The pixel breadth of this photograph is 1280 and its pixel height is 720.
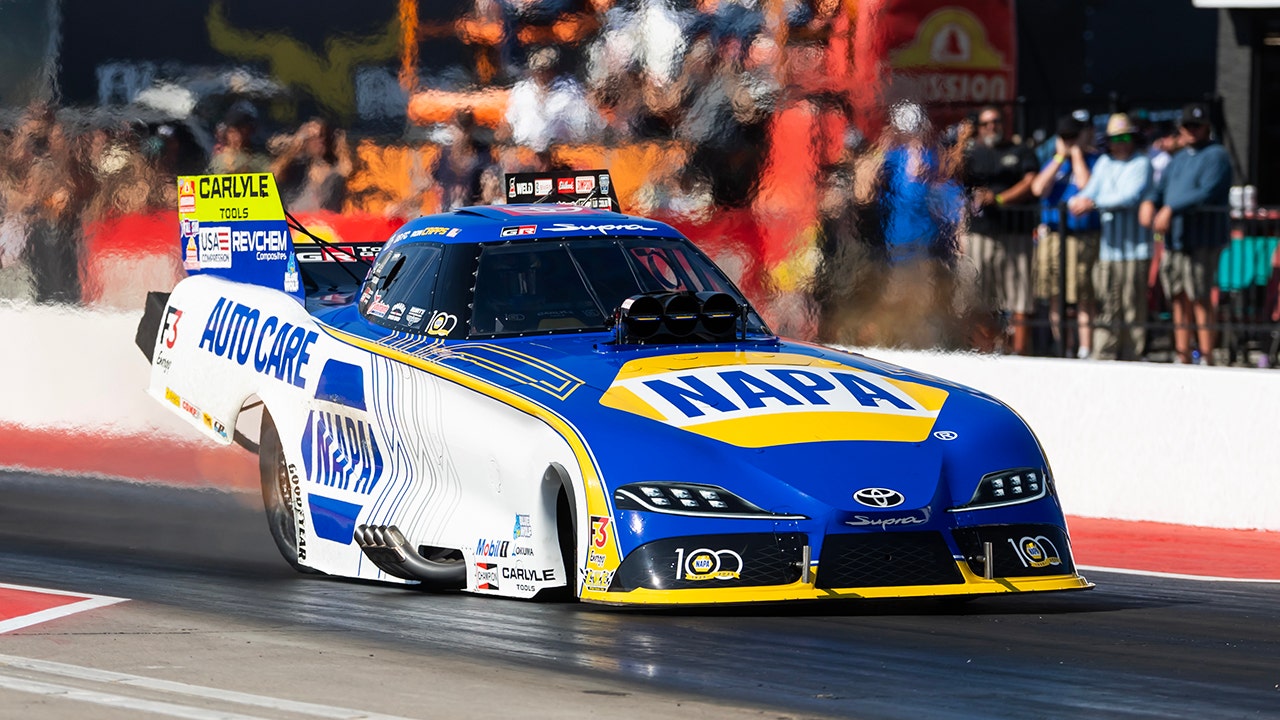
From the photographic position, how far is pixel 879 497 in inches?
273

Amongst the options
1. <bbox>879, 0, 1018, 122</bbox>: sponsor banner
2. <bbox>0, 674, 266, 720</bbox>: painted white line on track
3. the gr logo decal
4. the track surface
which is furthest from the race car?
<bbox>879, 0, 1018, 122</bbox>: sponsor banner

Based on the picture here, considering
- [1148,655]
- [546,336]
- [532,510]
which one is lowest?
[1148,655]

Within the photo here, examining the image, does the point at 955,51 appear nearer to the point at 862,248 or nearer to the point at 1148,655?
the point at 862,248

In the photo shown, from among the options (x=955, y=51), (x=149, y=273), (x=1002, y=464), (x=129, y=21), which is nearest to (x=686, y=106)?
(x=955, y=51)

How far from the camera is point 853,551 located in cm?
691

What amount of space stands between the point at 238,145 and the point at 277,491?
9.48 metres

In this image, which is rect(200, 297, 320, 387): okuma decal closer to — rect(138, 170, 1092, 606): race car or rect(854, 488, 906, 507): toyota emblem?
rect(138, 170, 1092, 606): race car

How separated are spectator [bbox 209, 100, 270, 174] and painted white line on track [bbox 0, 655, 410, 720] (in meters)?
12.1

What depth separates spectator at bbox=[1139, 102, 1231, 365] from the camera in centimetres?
1323

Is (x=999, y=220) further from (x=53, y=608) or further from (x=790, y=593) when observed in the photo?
(x=53, y=608)

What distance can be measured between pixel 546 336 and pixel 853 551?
1.85 m

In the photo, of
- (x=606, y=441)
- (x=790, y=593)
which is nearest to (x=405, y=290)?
(x=606, y=441)

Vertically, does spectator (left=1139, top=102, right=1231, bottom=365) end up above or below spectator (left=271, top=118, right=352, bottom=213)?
below

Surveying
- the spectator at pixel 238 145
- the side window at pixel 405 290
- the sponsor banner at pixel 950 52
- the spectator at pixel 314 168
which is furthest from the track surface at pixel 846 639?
the spectator at pixel 238 145
